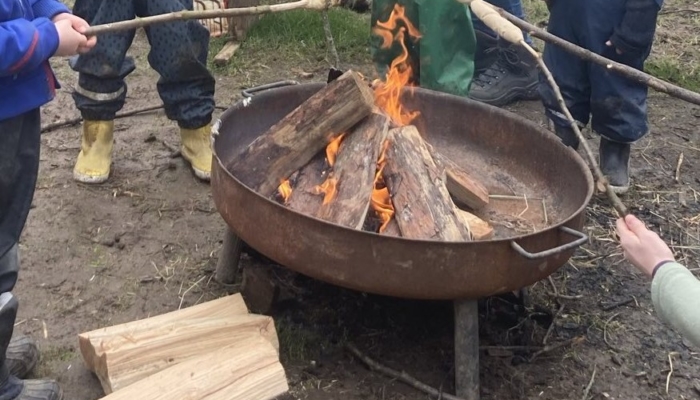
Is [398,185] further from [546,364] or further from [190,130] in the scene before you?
[190,130]

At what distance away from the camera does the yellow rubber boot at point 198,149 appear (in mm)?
4391

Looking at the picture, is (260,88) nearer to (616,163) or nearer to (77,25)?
(77,25)

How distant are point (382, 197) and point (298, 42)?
10.5ft

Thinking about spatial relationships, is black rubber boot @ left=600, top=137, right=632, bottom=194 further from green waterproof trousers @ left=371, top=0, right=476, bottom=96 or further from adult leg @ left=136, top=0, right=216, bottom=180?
adult leg @ left=136, top=0, right=216, bottom=180

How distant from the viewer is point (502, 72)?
18.5ft

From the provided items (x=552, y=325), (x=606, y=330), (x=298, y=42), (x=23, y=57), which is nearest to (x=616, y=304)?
(x=606, y=330)

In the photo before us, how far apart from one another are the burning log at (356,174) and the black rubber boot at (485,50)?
2.61m

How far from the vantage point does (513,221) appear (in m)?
3.36

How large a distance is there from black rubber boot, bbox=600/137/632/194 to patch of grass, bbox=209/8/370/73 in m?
2.03

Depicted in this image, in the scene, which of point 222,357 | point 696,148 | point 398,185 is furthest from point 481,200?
point 696,148

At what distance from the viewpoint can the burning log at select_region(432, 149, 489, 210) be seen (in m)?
3.24

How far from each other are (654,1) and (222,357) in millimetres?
2726

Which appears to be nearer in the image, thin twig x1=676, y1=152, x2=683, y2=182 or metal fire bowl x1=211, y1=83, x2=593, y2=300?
metal fire bowl x1=211, y1=83, x2=593, y2=300

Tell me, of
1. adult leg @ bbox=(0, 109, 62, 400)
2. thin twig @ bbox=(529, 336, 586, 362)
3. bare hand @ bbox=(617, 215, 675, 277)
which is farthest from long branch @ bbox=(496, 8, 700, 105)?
adult leg @ bbox=(0, 109, 62, 400)
